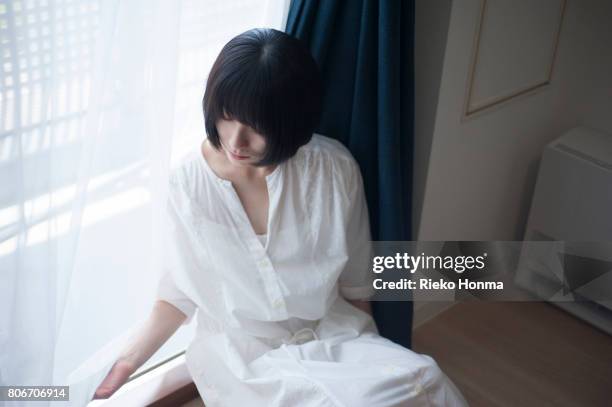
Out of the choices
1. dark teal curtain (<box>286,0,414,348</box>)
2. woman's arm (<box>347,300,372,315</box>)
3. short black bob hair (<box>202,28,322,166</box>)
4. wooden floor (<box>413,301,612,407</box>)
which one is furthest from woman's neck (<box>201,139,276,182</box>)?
wooden floor (<box>413,301,612,407</box>)

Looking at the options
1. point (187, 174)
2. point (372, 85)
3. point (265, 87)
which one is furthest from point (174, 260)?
point (372, 85)

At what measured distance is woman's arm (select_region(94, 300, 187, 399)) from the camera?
1.57 metres

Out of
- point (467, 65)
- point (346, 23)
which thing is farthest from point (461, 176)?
point (346, 23)

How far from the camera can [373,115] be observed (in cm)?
170

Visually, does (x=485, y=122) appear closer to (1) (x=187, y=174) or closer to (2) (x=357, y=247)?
(2) (x=357, y=247)

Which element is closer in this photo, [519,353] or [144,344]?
[144,344]

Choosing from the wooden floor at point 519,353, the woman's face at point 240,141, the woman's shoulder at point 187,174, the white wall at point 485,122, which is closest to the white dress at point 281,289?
the woman's shoulder at point 187,174

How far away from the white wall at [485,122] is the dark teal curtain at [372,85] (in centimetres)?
13

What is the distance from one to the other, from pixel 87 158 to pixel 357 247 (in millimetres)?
670

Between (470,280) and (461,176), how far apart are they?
45 cm

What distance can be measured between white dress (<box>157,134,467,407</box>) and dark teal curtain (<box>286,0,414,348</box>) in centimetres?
7

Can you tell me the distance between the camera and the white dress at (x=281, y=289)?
1.53 m

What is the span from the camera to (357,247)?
5.64 feet

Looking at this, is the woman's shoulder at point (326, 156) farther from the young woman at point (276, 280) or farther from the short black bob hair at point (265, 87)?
the short black bob hair at point (265, 87)
